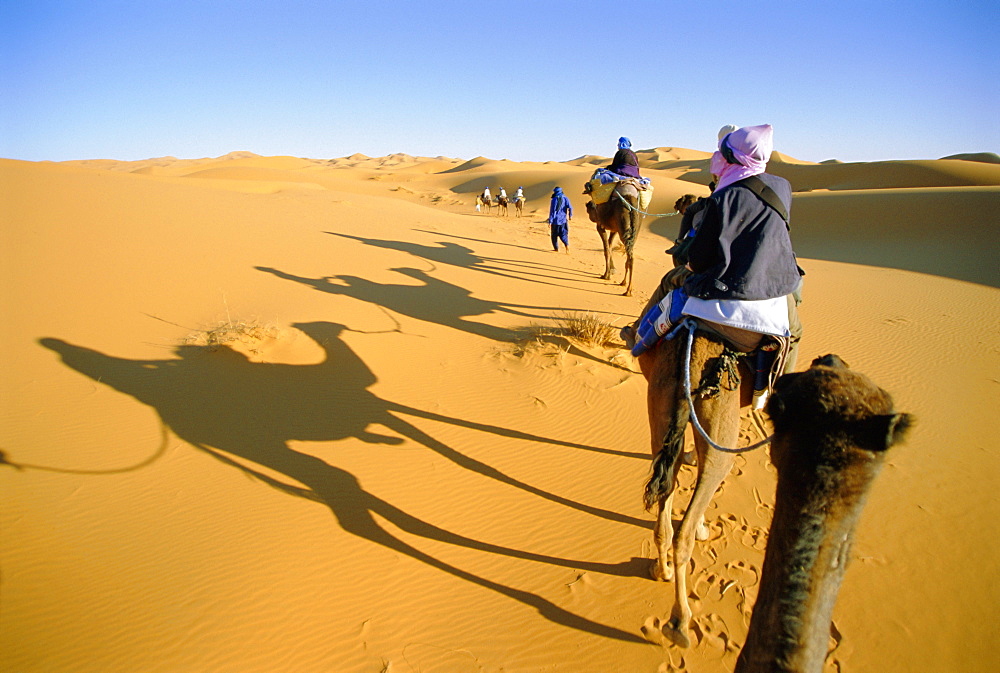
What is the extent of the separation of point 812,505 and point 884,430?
328mm

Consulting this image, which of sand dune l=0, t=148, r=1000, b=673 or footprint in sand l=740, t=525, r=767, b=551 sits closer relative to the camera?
sand dune l=0, t=148, r=1000, b=673

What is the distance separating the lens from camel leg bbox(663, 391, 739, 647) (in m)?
2.80

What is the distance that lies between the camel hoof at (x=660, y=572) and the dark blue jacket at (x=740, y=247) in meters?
1.99

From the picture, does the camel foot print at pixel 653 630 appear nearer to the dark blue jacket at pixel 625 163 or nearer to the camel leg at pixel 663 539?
the camel leg at pixel 663 539

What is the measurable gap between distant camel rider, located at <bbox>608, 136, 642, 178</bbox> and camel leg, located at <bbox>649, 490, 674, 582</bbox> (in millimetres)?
7463

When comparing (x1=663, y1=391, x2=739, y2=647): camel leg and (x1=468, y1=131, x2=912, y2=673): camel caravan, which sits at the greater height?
(x1=468, y1=131, x2=912, y2=673): camel caravan

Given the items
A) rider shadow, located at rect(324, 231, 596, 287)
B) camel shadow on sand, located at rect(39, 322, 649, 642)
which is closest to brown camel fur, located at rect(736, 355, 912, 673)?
camel shadow on sand, located at rect(39, 322, 649, 642)

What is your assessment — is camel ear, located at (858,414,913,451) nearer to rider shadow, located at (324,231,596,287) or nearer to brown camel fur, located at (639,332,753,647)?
brown camel fur, located at (639,332,753,647)

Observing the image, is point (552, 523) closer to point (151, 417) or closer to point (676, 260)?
point (676, 260)

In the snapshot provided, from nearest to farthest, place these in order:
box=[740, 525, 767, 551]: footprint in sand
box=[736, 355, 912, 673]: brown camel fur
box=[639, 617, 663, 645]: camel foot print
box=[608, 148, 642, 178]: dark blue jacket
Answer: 1. box=[736, 355, 912, 673]: brown camel fur
2. box=[639, 617, 663, 645]: camel foot print
3. box=[740, 525, 767, 551]: footprint in sand
4. box=[608, 148, 642, 178]: dark blue jacket

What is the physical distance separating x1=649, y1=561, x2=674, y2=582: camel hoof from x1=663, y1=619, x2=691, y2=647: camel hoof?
0.38m

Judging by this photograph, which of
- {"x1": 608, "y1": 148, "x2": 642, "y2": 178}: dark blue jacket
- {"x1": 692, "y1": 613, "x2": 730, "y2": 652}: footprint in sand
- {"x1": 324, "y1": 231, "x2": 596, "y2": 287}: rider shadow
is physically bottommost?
{"x1": 692, "y1": 613, "x2": 730, "y2": 652}: footprint in sand

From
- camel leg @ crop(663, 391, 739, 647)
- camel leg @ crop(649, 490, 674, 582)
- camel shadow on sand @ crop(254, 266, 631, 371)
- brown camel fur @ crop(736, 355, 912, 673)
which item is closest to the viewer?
brown camel fur @ crop(736, 355, 912, 673)

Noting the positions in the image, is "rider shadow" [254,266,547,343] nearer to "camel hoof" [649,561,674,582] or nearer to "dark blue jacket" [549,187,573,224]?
"camel hoof" [649,561,674,582]
